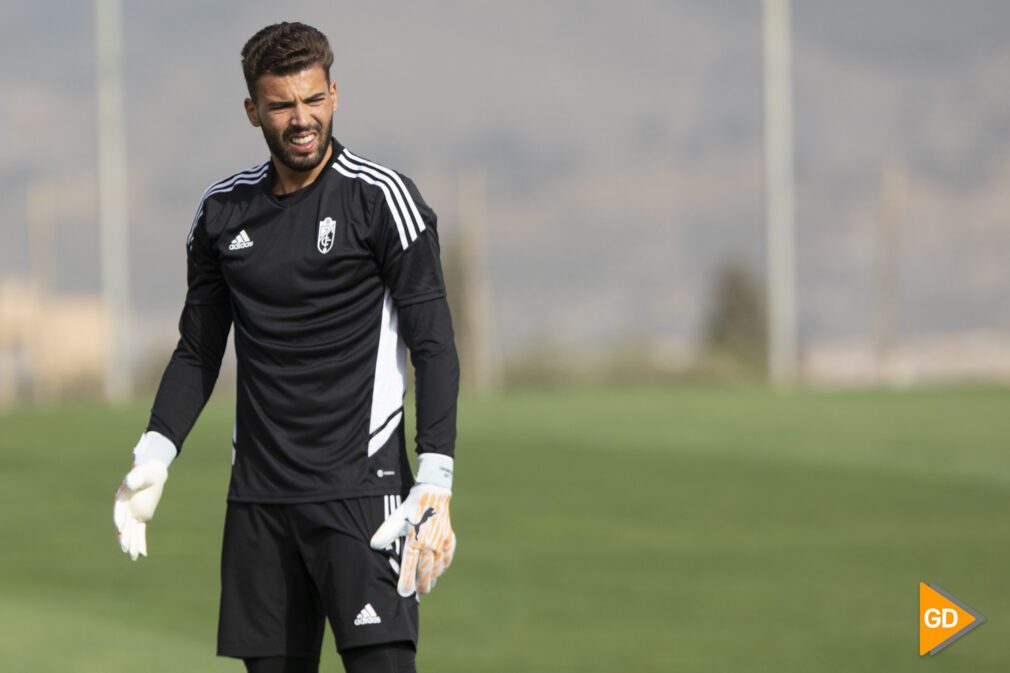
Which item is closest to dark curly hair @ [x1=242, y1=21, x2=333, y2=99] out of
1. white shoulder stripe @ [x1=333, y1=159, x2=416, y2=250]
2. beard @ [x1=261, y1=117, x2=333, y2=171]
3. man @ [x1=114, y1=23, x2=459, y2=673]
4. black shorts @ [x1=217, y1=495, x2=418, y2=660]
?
man @ [x1=114, y1=23, x2=459, y2=673]

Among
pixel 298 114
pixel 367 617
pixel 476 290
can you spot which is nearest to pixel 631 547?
pixel 367 617

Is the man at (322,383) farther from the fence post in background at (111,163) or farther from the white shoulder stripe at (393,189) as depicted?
the fence post in background at (111,163)

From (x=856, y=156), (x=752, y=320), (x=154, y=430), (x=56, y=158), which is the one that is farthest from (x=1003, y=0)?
(x=154, y=430)

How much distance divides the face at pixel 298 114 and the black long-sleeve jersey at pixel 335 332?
0.33 feet

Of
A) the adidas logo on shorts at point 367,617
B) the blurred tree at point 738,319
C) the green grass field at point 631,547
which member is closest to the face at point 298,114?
the adidas logo on shorts at point 367,617

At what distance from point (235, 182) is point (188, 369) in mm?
523

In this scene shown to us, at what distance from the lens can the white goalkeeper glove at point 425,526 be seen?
3.93 meters

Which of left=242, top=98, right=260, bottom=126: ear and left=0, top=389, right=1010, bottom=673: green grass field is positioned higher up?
left=242, top=98, right=260, bottom=126: ear

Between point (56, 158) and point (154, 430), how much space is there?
29889 mm

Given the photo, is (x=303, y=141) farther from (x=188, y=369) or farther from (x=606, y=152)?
(x=606, y=152)

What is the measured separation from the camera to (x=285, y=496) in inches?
162

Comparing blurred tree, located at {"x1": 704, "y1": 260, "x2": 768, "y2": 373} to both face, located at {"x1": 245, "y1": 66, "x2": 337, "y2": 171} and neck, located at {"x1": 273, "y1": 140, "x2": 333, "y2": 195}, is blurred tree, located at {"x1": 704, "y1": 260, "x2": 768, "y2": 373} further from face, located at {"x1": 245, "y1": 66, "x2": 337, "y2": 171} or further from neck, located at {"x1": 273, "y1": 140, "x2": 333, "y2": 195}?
face, located at {"x1": 245, "y1": 66, "x2": 337, "y2": 171}

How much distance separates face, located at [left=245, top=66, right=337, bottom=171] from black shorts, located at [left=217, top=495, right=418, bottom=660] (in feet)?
2.79

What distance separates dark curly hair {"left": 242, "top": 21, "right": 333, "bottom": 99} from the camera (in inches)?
159
